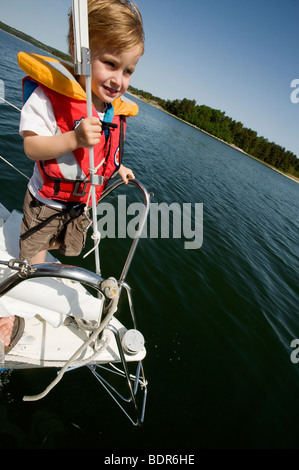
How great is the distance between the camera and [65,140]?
142cm

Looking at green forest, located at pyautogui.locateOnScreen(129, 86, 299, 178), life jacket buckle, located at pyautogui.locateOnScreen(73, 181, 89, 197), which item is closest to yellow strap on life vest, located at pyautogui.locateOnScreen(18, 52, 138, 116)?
life jacket buckle, located at pyautogui.locateOnScreen(73, 181, 89, 197)

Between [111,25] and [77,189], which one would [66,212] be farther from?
[111,25]

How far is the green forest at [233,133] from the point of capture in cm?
7225

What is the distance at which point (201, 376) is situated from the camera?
3541mm

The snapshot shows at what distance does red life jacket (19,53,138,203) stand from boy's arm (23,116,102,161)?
249 mm

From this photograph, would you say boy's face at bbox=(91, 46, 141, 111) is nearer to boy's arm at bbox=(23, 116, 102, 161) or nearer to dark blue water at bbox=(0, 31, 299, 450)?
boy's arm at bbox=(23, 116, 102, 161)

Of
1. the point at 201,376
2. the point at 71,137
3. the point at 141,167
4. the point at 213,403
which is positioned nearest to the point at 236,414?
the point at 213,403

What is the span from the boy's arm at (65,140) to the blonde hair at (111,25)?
49cm

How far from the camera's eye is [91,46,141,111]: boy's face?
1405 mm

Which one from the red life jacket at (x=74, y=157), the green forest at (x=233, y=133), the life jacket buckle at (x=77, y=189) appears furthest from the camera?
the green forest at (x=233, y=133)

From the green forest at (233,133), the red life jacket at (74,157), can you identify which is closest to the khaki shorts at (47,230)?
the red life jacket at (74,157)

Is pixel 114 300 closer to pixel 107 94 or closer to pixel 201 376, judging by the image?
pixel 107 94

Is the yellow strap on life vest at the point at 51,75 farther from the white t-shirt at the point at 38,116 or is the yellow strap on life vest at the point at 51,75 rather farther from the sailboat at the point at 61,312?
the sailboat at the point at 61,312

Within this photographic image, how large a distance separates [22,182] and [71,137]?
5.09 m
